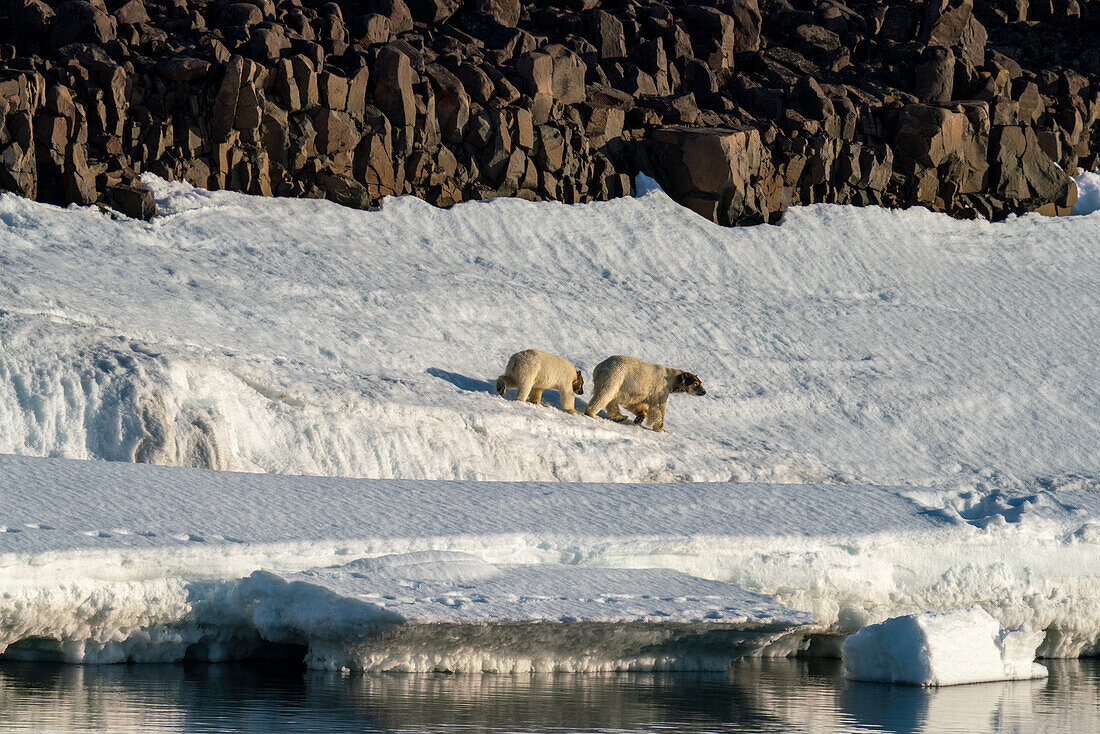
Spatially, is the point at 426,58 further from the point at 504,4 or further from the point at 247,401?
the point at 247,401

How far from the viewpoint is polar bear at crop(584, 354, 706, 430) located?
1495 centimetres

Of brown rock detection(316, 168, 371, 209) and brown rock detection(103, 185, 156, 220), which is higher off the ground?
brown rock detection(316, 168, 371, 209)

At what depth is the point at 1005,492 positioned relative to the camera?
39.2ft

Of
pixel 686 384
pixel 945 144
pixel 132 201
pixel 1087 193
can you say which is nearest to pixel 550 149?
pixel 132 201

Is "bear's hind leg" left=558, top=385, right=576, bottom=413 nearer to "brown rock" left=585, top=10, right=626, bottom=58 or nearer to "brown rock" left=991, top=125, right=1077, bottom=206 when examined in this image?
"brown rock" left=585, top=10, right=626, bottom=58

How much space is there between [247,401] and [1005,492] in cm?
649

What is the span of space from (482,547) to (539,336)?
8223 mm

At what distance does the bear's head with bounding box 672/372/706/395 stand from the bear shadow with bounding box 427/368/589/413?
100 centimetres

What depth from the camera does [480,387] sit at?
15008mm

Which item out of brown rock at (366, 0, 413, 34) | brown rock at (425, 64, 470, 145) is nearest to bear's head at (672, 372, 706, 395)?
brown rock at (425, 64, 470, 145)

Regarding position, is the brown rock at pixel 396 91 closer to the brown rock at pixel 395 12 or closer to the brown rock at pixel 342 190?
the brown rock at pixel 342 190

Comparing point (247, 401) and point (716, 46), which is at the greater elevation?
point (716, 46)

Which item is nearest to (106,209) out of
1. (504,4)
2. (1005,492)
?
(504,4)

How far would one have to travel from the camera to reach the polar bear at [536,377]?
48.0 feet
